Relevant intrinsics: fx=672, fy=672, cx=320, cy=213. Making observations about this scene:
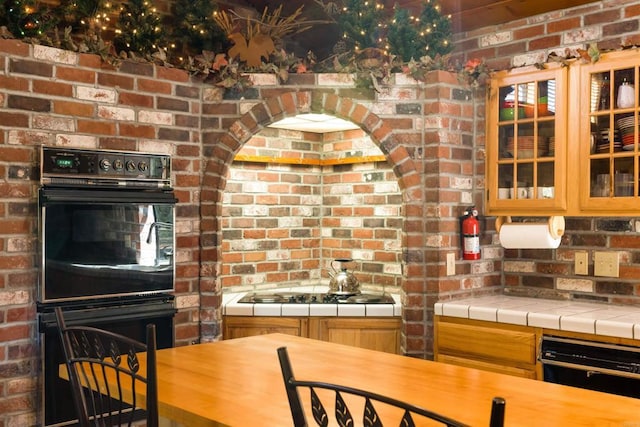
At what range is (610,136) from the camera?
3.40 metres

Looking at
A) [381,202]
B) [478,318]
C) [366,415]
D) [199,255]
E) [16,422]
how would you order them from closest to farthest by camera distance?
1. [366,415]
2. [16,422]
3. [478,318]
4. [199,255]
5. [381,202]

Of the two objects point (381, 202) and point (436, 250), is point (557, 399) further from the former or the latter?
point (381, 202)

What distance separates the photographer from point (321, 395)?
185 centimetres

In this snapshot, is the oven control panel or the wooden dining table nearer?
the wooden dining table

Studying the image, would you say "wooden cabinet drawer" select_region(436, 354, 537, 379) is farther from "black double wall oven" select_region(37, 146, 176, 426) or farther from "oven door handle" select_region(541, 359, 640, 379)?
"black double wall oven" select_region(37, 146, 176, 426)

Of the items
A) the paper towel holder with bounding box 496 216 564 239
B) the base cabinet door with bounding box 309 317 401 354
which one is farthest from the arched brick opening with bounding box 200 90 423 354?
the paper towel holder with bounding box 496 216 564 239

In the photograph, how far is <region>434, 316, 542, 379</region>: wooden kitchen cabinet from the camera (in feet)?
10.8

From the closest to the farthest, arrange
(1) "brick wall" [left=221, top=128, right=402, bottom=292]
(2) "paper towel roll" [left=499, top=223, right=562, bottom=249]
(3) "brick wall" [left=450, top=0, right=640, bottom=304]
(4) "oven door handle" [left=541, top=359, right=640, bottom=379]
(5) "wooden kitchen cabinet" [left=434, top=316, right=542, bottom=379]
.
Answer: (4) "oven door handle" [left=541, top=359, right=640, bottom=379]
(5) "wooden kitchen cabinet" [left=434, top=316, right=542, bottom=379]
(3) "brick wall" [left=450, top=0, right=640, bottom=304]
(2) "paper towel roll" [left=499, top=223, right=562, bottom=249]
(1) "brick wall" [left=221, top=128, right=402, bottom=292]

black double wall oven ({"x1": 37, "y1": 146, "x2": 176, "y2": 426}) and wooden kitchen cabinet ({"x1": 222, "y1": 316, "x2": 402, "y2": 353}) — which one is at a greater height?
black double wall oven ({"x1": 37, "y1": 146, "x2": 176, "y2": 426})

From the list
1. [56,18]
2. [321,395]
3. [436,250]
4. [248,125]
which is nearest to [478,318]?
[436,250]

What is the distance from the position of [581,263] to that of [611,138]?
→ 74 cm

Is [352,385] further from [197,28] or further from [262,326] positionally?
[197,28]

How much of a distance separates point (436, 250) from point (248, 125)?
126cm

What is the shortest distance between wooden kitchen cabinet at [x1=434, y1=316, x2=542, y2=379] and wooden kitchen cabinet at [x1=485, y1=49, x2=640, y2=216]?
689 millimetres
